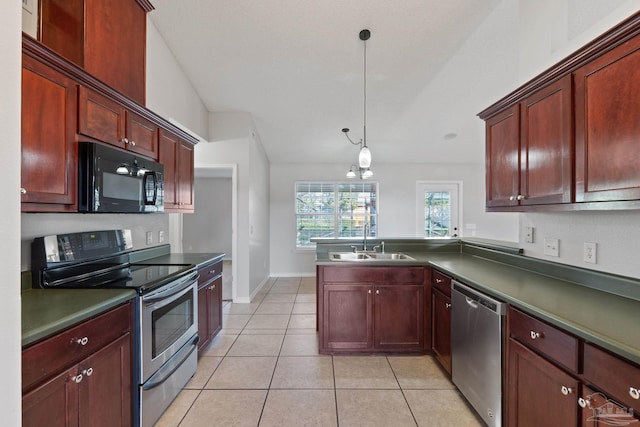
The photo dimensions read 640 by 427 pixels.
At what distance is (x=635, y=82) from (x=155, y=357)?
2.85 meters

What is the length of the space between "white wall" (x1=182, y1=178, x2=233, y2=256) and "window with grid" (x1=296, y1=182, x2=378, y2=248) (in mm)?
2804

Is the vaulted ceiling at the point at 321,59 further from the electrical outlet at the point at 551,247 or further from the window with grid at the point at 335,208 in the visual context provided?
the electrical outlet at the point at 551,247

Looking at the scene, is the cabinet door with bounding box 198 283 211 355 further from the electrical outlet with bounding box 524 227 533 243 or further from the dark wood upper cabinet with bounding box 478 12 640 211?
the electrical outlet with bounding box 524 227 533 243

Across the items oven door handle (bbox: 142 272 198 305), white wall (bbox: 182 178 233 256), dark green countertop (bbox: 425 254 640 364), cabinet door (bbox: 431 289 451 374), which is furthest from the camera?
white wall (bbox: 182 178 233 256)

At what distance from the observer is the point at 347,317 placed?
8.59 ft

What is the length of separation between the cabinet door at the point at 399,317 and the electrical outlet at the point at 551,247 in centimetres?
99

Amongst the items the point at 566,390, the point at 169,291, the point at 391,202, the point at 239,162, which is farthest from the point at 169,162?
the point at 391,202

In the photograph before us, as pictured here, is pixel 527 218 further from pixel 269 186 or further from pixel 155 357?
pixel 269 186

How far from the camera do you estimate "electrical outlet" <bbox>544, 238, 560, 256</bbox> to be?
1881 mm

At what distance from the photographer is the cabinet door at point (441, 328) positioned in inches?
87.6

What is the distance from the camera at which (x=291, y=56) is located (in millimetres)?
3158

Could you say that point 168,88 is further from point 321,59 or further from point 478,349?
point 478,349

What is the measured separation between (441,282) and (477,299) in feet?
1.92

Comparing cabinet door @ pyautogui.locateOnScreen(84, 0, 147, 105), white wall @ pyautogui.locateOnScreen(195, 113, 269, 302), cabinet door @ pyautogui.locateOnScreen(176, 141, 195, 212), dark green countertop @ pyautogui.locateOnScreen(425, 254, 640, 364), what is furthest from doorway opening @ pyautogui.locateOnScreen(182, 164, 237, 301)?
dark green countertop @ pyautogui.locateOnScreen(425, 254, 640, 364)
